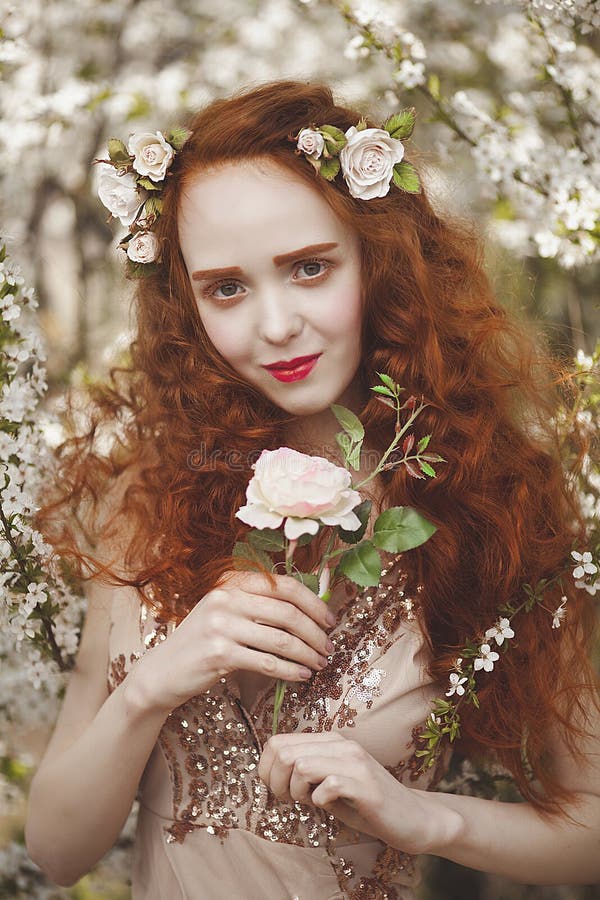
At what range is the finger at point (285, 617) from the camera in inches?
47.6

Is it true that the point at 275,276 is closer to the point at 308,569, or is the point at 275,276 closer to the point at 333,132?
the point at 333,132

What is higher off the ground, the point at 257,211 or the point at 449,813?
the point at 257,211

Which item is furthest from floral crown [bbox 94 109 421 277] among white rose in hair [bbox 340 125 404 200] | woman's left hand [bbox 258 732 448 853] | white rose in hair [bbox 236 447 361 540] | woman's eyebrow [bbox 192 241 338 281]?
woman's left hand [bbox 258 732 448 853]

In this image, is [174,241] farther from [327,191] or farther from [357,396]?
[357,396]

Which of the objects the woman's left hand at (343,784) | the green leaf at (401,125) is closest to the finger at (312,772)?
the woman's left hand at (343,784)

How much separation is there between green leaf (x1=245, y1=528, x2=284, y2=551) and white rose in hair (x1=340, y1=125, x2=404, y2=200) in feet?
1.74

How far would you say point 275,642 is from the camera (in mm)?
1202

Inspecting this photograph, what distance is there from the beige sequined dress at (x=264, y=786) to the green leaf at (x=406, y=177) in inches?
24.4

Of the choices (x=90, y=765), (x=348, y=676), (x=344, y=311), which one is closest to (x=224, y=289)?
(x=344, y=311)

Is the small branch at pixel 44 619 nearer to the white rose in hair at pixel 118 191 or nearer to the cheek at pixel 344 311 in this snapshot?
the white rose in hair at pixel 118 191

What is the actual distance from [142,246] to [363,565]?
26.6 inches

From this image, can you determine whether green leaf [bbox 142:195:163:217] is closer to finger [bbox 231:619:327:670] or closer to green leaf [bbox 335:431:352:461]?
green leaf [bbox 335:431:352:461]

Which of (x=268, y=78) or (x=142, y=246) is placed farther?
(x=268, y=78)

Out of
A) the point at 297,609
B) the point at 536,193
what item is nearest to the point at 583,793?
the point at 297,609
